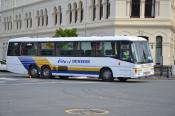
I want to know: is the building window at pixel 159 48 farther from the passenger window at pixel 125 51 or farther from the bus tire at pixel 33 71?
the passenger window at pixel 125 51

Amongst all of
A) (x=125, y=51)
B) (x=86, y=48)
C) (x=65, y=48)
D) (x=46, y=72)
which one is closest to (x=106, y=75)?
(x=125, y=51)

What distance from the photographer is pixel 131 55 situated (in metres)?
33.1

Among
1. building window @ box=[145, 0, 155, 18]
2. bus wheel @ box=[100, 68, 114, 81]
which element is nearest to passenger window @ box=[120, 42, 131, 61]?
bus wheel @ box=[100, 68, 114, 81]

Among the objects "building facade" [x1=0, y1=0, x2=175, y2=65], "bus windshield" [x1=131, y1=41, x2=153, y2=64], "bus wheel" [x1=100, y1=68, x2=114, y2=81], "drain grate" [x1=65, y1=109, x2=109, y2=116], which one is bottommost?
"drain grate" [x1=65, y1=109, x2=109, y2=116]

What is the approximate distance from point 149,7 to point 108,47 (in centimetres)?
2465

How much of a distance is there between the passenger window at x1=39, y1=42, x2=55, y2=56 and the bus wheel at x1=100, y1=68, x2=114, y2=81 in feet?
15.1

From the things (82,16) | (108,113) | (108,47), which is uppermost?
(82,16)

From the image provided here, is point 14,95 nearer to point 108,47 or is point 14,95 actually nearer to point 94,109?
point 94,109

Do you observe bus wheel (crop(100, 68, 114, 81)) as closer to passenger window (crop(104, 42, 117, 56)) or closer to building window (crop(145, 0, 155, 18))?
passenger window (crop(104, 42, 117, 56))

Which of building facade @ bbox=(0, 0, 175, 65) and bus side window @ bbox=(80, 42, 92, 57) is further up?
building facade @ bbox=(0, 0, 175, 65)

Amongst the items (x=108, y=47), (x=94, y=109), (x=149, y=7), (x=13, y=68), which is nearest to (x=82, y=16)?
(x=149, y=7)

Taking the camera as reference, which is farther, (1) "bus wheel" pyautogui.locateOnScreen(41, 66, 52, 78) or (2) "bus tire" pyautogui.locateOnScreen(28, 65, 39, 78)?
(2) "bus tire" pyautogui.locateOnScreen(28, 65, 39, 78)

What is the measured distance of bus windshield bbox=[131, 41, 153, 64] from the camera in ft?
109

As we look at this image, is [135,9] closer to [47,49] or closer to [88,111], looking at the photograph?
[47,49]
